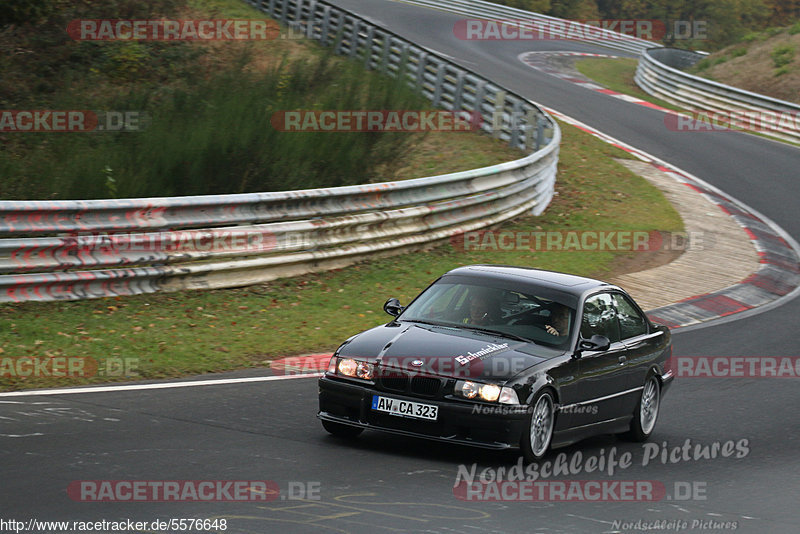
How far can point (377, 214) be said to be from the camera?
15211 millimetres

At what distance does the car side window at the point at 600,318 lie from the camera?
8.61 meters

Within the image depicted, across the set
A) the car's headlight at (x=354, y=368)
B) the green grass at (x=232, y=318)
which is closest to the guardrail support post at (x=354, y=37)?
the green grass at (x=232, y=318)

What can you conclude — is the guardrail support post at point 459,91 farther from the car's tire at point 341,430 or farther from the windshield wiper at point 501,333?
the car's tire at point 341,430

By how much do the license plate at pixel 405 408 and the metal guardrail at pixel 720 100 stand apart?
89.2ft

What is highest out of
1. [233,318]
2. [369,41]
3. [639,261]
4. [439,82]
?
[369,41]

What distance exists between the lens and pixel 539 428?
774 cm

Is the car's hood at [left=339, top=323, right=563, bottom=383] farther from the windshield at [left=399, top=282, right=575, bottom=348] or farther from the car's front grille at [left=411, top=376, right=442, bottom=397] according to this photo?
the windshield at [left=399, top=282, right=575, bottom=348]

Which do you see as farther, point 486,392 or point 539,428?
point 539,428

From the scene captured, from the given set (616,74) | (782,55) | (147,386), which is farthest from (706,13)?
(147,386)

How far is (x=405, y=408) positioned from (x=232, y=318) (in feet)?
16.1

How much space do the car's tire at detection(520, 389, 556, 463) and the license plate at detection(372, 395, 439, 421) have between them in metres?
0.68

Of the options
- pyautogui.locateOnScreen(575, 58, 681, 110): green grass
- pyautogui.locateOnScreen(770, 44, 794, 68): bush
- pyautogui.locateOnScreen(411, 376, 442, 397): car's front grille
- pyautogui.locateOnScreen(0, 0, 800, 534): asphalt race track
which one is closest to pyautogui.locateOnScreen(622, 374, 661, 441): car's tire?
pyautogui.locateOnScreen(0, 0, 800, 534): asphalt race track

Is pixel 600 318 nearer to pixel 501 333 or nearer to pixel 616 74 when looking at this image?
pixel 501 333

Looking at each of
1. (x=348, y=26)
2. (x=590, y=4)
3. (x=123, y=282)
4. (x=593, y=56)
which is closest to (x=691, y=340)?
(x=123, y=282)
